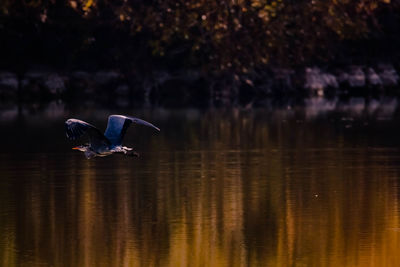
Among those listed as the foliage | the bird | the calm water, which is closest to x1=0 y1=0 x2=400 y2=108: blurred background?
the foliage

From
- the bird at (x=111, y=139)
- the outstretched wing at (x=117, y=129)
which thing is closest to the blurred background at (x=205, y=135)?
the bird at (x=111, y=139)

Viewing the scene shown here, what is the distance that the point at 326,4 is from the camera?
42.5m

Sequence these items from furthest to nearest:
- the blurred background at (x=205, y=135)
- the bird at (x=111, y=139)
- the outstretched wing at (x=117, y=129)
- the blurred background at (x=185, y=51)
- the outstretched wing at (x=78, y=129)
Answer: the blurred background at (x=185, y=51)
the outstretched wing at (x=117, y=129)
the bird at (x=111, y=139)
the outstretched wing at (x=78, y=129)
the blurred background at (x=205, y=135)

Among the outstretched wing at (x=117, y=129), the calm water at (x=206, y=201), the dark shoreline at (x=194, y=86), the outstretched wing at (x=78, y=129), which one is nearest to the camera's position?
the calm water at (x=206, y=201)

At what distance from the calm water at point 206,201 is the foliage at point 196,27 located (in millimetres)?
14895

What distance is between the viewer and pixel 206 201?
15750 millimetres

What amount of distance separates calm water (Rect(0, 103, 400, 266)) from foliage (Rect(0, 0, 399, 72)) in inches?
586

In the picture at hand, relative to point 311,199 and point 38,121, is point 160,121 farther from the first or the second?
point 311,199

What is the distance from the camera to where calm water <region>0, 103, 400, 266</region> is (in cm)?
1220

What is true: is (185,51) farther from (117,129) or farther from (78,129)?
(78,129)

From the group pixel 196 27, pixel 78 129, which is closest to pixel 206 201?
pixel 78 129

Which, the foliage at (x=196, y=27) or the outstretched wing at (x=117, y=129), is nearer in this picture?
the outstretched wing at (x=117, y=129)

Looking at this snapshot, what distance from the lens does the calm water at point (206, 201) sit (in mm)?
12195

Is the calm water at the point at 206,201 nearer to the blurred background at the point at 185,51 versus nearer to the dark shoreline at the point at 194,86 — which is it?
the blurred background at the point at 185,51
